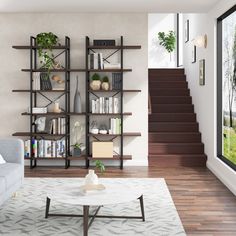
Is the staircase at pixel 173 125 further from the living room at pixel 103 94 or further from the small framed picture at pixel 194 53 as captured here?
the small framed picture at pixel 194 53

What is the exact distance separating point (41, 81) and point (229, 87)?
3.03 m

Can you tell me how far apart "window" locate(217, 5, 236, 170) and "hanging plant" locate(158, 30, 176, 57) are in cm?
520

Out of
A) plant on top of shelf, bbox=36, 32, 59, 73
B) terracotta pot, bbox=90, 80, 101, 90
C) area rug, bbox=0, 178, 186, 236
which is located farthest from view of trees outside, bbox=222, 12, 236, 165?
plant on top of shelf, bbox=36, 32, 59, 73

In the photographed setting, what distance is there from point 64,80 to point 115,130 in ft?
3.97

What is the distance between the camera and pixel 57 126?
755 cm

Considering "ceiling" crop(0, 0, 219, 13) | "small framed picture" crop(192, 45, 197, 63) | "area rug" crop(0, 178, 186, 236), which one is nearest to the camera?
"area rug" crop(0, 178, 186, 236)

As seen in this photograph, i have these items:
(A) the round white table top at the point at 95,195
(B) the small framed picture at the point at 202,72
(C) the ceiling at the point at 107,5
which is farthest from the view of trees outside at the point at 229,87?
(A) the round white table top at the point at 95,195

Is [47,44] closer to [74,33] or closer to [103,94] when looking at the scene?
[74,33]

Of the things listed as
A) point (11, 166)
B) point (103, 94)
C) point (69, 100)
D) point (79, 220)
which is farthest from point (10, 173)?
point (103, 94)

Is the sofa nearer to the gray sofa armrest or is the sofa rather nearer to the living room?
the gray sofa armrest

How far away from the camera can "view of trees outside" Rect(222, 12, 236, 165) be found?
639 centimetres

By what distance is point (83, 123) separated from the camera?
786 cm

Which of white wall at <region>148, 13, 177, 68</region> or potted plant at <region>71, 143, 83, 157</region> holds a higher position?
white wall at <region>148, 13, 177, 68</region>

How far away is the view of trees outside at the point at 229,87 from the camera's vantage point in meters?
6.39
